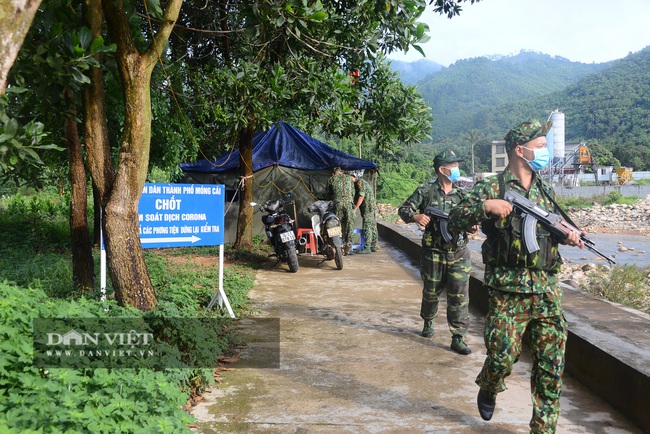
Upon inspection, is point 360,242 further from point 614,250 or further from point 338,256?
point 614,250

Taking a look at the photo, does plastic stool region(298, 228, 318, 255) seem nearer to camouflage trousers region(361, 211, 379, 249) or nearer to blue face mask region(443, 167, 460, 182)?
camouflage trousers region(361, 211, 379, 249)

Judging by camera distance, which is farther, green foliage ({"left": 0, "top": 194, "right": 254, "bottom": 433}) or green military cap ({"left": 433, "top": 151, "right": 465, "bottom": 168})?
green military cap ({"left": 433, "top": 151, "right": 465, "bottom": 168})

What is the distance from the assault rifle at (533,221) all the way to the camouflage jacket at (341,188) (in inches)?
302

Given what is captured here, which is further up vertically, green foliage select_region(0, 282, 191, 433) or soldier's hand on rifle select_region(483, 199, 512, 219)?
soldier's hand on rifle select_region(483, 199, 512, 219)

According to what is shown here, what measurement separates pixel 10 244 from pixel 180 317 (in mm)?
7487

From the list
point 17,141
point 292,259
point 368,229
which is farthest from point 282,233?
point 17,141

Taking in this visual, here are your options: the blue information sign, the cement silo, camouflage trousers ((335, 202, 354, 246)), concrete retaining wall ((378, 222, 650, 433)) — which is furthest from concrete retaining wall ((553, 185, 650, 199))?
the blue information sign

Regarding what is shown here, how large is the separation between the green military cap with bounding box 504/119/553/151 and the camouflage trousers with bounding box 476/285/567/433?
90 cm

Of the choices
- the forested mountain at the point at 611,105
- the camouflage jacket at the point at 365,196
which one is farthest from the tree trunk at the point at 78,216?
the forested mountain at the point at 611,105

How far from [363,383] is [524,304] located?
1.53 meters

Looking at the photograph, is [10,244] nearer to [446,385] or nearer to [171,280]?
[171,280]

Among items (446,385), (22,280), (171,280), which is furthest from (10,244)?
(446,385)

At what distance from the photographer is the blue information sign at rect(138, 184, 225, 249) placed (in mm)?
5398

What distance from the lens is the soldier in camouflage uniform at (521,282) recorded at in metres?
3.22
